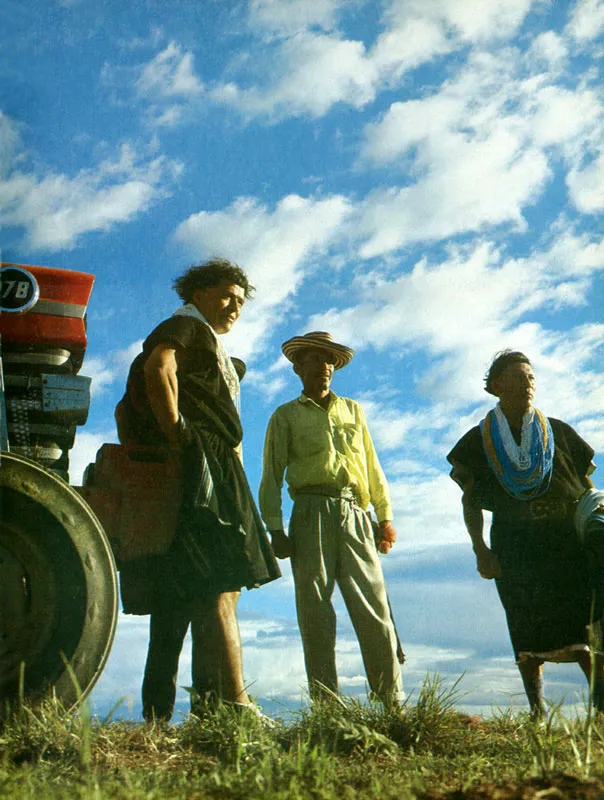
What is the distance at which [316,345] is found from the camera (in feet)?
15.5

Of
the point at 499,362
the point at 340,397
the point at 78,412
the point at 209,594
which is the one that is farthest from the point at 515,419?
the point at 78,412

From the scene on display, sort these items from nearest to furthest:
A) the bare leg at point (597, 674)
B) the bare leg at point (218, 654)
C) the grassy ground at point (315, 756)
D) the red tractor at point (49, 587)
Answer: the grassy ground at point (315, 756), the red tractor at point (49, 587), the bare leg at point (218, 654), the bare leg at point (597, 674)

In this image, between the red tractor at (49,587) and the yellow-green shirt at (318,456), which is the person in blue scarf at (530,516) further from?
the red tractor at (49,587)

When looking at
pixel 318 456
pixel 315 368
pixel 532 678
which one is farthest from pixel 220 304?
pixel 532 678

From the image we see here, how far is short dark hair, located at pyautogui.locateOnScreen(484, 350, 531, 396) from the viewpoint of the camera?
15.2ft

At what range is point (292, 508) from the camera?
14.6ft

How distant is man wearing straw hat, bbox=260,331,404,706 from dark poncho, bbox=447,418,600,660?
0.62 metres

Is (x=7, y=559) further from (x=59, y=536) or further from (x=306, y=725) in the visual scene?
(x=306, y=725)

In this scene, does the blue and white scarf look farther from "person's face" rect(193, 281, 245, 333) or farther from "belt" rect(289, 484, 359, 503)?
"person's face" rect(193, 281, 245, 333)

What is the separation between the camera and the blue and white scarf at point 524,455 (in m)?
4.45

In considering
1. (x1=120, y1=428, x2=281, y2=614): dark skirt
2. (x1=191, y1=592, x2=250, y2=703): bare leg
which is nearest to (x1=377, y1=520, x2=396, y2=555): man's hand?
(x1=120, y1=428, x2=281, y2=614): dark skirt

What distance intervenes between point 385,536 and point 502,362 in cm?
117

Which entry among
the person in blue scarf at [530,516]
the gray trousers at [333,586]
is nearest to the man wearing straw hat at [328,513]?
the gray trousers at [333,586]

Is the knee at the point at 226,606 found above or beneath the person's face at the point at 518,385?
beneath
